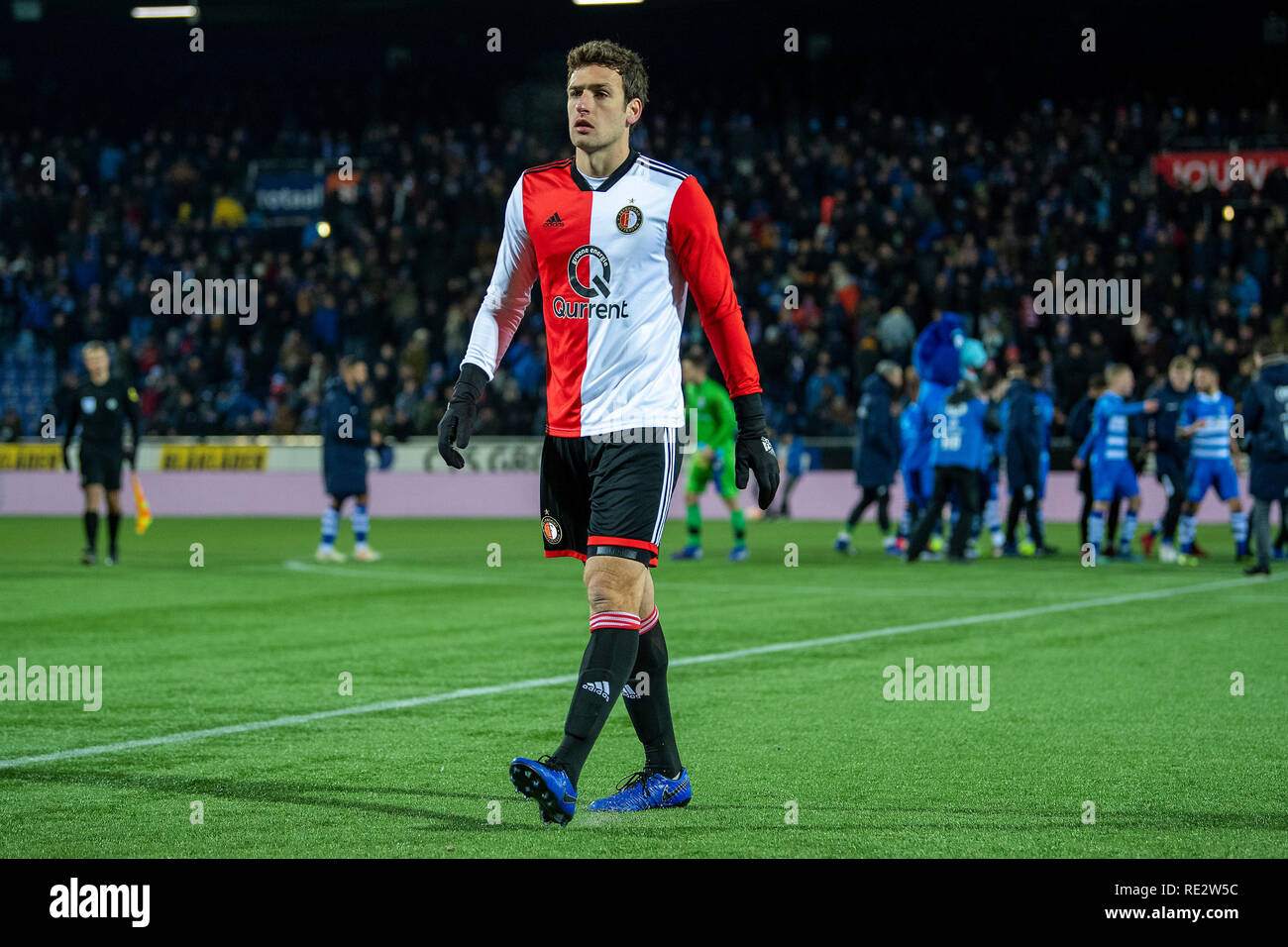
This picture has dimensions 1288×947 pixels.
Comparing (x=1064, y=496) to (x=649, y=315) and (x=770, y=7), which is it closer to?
(x=770, y=7)

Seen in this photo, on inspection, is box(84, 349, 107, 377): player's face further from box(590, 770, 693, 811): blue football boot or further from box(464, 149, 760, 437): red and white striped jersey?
box(590, 770, 693, 811): blue football boot

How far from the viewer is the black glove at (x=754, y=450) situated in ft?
16.3

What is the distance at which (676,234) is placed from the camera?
5.08 m

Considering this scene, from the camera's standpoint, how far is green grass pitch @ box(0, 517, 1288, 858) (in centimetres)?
482

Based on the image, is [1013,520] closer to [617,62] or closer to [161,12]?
[617,62]

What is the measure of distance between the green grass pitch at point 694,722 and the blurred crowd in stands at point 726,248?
12111 millimetres

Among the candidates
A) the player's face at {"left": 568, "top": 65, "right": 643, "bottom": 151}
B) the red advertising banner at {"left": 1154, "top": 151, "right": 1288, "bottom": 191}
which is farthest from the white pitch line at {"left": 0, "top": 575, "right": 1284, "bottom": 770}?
the red advertising banner at {"left": 1154, "top": 151, "right": 1288, "bottom": 191}

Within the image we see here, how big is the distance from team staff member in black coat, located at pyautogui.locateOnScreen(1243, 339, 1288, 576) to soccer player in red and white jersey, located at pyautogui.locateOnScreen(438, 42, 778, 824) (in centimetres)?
1016

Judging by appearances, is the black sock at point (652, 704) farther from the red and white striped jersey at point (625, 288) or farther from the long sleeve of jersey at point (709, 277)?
the long sleeve of jersey at point (709, 277)

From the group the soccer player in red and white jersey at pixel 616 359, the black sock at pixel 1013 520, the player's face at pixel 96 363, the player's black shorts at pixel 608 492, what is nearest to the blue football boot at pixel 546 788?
the soccer player in red and white jersey at pixel 616 359

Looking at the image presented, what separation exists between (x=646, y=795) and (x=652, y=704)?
0.29 m
